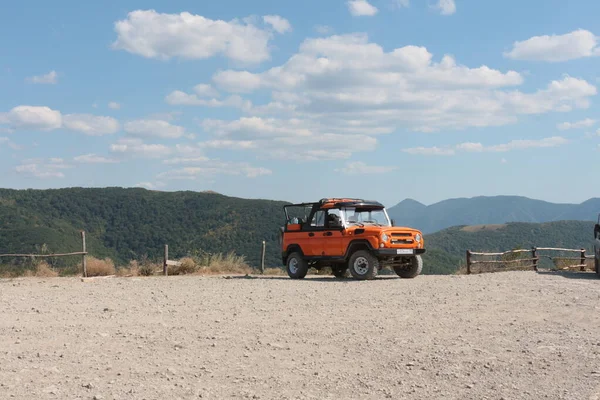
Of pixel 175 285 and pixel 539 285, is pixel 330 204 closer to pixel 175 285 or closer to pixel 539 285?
pixel 175 285

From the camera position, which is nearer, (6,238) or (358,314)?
(358,314)

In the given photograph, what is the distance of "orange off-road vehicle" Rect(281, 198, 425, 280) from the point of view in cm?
1762

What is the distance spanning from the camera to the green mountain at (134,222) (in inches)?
2510

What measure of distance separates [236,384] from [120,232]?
243ft

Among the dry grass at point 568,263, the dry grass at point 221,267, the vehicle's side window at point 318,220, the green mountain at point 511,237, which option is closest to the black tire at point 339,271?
the vehicle's side window at point 318,220

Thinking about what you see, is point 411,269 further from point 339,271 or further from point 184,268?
point 184,268

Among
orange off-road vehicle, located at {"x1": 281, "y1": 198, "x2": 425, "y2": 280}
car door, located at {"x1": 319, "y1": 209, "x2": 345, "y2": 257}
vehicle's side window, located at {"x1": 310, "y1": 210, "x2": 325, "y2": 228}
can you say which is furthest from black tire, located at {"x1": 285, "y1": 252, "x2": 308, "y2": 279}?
vehicle's side window, located at {"x1": 310, "y1": 210, "x2": 325, "y2": 228}

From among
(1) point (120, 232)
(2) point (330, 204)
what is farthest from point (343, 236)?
(1) point (120, 232)

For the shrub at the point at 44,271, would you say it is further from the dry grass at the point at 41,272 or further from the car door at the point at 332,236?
the car door at the point at 332,236

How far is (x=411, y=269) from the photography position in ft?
62.3

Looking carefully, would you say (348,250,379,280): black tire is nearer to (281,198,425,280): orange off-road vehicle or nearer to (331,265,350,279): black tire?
(281,198,425,280): orange off-road vehicle

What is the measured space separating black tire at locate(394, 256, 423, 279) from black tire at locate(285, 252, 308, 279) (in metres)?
2.71

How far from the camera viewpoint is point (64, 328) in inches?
387

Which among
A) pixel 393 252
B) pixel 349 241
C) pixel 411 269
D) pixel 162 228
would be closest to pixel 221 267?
pixel 349 241
